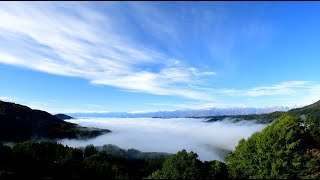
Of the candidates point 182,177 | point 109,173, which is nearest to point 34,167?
point 109,173

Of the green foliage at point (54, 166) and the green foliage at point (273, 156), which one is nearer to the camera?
the green foliage at point (273, 156)

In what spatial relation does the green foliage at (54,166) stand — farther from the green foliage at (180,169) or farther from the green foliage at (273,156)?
the green foliage at (273,156)

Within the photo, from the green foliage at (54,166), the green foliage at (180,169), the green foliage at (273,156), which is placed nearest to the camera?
the green foliage at (180,169)

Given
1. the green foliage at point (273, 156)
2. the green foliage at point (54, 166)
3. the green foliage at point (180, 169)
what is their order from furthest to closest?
the green foliage at point (54, 166) < the green foliage at point (273, 156) < the green foliage at point (180, 169)

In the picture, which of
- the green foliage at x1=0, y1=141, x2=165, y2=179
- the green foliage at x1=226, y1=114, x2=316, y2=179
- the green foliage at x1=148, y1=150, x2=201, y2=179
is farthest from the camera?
the green foliage at x1=0, y1=141, x2=165, y2=179

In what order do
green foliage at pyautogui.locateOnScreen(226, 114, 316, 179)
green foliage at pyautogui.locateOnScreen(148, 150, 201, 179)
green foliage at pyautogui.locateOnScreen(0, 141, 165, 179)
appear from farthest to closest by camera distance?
green foliage at pyautogui.locateOnScreen(0, 141, 165, 179)
green foliage at pyautogui.locateOnScreen(226, 114, 316, 179)
green foliage at pyautogui.locateOnScreen(148, 150, 201, 179)

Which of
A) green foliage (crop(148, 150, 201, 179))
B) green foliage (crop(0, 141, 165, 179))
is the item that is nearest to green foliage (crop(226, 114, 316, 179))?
green foliage (crop(148, 150, 201, 179))

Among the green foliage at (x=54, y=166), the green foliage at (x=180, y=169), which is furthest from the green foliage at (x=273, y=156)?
the green foliage at (x=54, y=166)

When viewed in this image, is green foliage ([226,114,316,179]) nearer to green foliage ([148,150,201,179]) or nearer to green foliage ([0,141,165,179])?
green foliage ([148,150,201,179])

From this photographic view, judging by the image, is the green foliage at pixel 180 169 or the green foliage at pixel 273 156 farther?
the green foliage at pixel 273 156

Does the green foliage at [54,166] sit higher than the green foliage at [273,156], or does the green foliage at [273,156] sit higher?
the green foliage at [273,156]


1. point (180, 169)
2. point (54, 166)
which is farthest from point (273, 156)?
A: point (54, 166)

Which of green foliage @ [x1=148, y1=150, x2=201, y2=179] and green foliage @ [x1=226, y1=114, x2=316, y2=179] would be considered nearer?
green foliage @ [x1=148, y1=150, x2=201, y2=179]

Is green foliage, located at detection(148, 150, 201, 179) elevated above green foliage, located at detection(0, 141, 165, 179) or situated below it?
above
